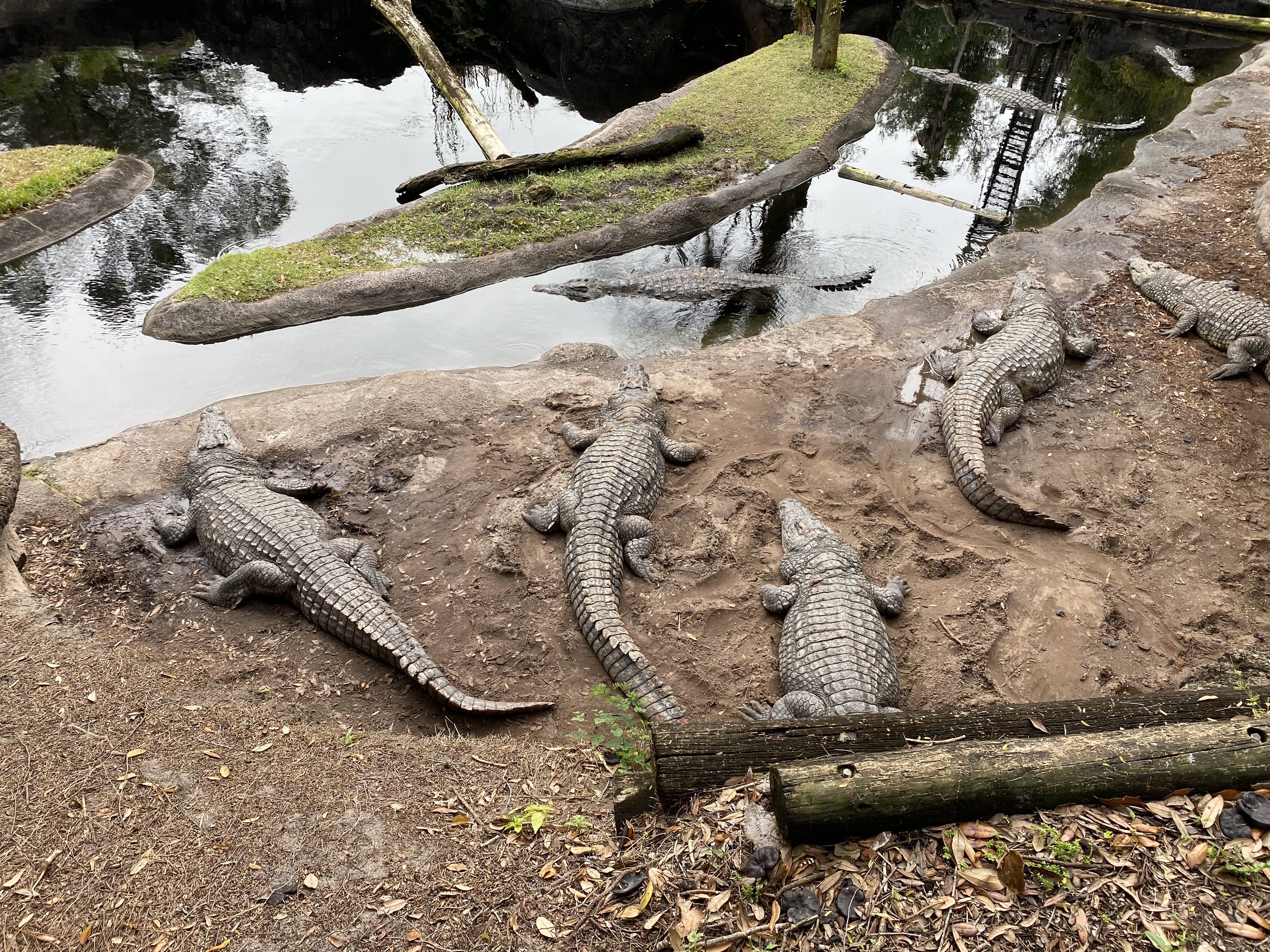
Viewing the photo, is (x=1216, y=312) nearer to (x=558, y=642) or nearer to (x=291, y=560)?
(x=558, y=642)

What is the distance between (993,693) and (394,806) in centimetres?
338

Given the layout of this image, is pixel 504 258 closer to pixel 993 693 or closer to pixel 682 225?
pixel 682 225

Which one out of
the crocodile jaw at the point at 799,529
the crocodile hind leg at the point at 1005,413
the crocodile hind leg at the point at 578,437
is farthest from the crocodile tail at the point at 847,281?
the crocodile jaw at the point at 799,529

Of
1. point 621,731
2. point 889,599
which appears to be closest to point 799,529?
point 889,599

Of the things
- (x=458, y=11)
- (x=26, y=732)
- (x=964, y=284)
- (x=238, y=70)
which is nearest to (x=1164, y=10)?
(x=964, y=284)

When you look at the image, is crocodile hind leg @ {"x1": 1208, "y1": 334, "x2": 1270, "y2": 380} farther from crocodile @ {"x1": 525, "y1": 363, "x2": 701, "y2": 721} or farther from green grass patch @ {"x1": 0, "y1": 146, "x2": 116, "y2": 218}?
green grass patch @ {"x1": 0, "y1": 146, "x2": 116, "y2": 218}

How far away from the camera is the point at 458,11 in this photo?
1958 centimetres

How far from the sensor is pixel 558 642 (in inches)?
198

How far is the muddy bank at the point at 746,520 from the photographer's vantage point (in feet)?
15.8

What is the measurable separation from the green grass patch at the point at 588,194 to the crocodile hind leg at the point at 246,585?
434 centimetres

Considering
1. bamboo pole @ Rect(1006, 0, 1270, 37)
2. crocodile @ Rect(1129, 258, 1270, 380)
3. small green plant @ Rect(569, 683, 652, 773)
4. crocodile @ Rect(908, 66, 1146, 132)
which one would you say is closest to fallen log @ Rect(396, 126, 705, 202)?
crocodile @ Rect(1129, 258, 1270, 380)

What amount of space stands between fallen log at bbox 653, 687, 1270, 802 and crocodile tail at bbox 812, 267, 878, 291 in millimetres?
6742

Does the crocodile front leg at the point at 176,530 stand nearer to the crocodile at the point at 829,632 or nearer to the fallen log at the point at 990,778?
the crocodile at the point at 829,632

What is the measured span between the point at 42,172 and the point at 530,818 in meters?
11.7
